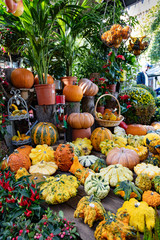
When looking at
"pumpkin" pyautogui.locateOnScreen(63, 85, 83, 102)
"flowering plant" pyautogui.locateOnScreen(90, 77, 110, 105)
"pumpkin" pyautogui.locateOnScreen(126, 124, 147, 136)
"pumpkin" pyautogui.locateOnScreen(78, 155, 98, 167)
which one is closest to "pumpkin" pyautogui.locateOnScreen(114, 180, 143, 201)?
"pumpkin" pyautogui.locateOnScreen(78, 155, 98, 167)

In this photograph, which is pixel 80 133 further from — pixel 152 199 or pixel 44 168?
pixel 152 199

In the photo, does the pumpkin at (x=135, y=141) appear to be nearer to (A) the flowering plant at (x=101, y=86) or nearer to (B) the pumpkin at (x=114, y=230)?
(A) the flowering plant at (x=101, y=86)

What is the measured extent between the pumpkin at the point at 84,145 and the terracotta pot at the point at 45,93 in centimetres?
76

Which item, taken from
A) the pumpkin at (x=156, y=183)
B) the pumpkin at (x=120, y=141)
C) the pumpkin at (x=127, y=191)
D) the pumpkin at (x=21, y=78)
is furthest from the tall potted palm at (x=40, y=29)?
the pumpkin at (x=156, y=183)

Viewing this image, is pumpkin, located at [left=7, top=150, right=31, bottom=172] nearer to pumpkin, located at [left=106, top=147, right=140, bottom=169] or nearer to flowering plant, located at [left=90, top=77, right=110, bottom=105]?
pumpkin, located at [left=106, top=147, right=140, bottom=169]

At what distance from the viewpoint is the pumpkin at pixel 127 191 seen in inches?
61.4

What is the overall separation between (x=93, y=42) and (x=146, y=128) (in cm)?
240

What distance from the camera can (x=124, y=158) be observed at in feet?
7.08

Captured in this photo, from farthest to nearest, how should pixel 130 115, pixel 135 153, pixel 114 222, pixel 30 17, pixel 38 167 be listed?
pixel 130 115
pixel 30 17
pixel 135 153
pixel 38 167
pixel 114 222

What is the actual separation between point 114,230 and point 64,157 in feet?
3.57

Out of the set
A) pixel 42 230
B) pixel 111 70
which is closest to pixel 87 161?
pixel 42 230

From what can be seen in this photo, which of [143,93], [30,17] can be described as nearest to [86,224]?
[30,17]

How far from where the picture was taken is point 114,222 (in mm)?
1186

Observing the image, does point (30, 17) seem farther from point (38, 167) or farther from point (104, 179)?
point (104, 179)
